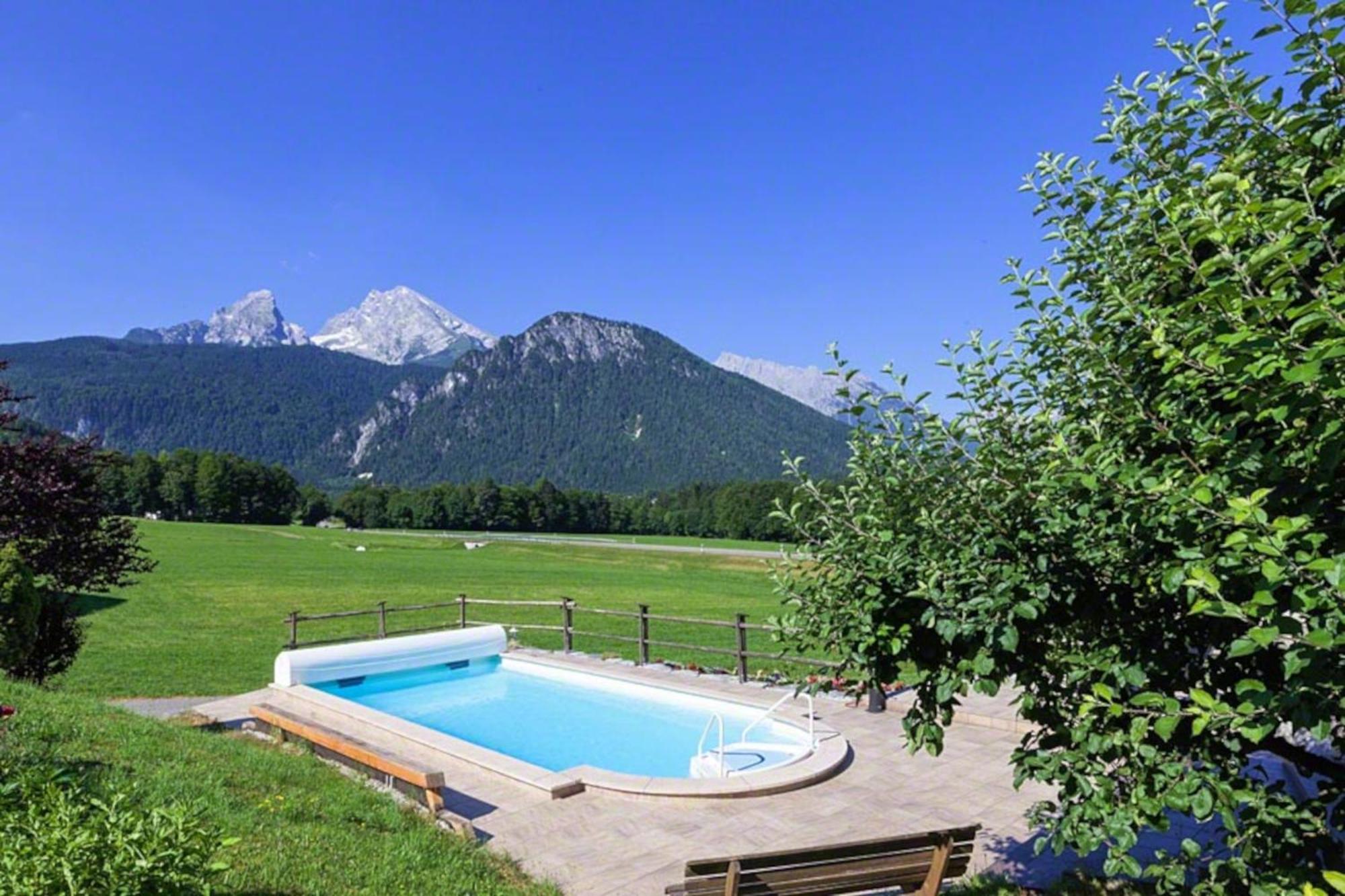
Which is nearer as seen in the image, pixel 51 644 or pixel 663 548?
pixel 51 644

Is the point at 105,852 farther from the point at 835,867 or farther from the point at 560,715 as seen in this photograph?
the point at 560,715

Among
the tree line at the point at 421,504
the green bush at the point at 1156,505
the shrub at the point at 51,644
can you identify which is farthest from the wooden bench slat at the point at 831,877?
the tree line at the point at 421,504

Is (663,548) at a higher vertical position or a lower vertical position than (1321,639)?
lower

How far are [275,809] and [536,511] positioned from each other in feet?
316

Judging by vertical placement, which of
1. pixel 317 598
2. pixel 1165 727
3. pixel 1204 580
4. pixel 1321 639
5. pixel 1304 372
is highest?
pixel 1304 372

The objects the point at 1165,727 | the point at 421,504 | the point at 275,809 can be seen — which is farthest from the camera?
the point at 421,504

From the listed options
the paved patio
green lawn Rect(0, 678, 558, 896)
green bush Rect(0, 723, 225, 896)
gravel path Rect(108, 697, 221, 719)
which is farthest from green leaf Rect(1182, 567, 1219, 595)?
gravel path Rect(108, 697, 221, 719)

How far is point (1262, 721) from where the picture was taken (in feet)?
7.34

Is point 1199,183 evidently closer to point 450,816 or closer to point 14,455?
point 450,816

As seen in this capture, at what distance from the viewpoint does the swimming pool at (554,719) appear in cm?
866

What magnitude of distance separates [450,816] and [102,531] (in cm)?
914

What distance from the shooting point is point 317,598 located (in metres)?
27.6

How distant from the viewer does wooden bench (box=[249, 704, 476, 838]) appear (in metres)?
7.32

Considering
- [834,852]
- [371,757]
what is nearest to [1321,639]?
[834,852]
